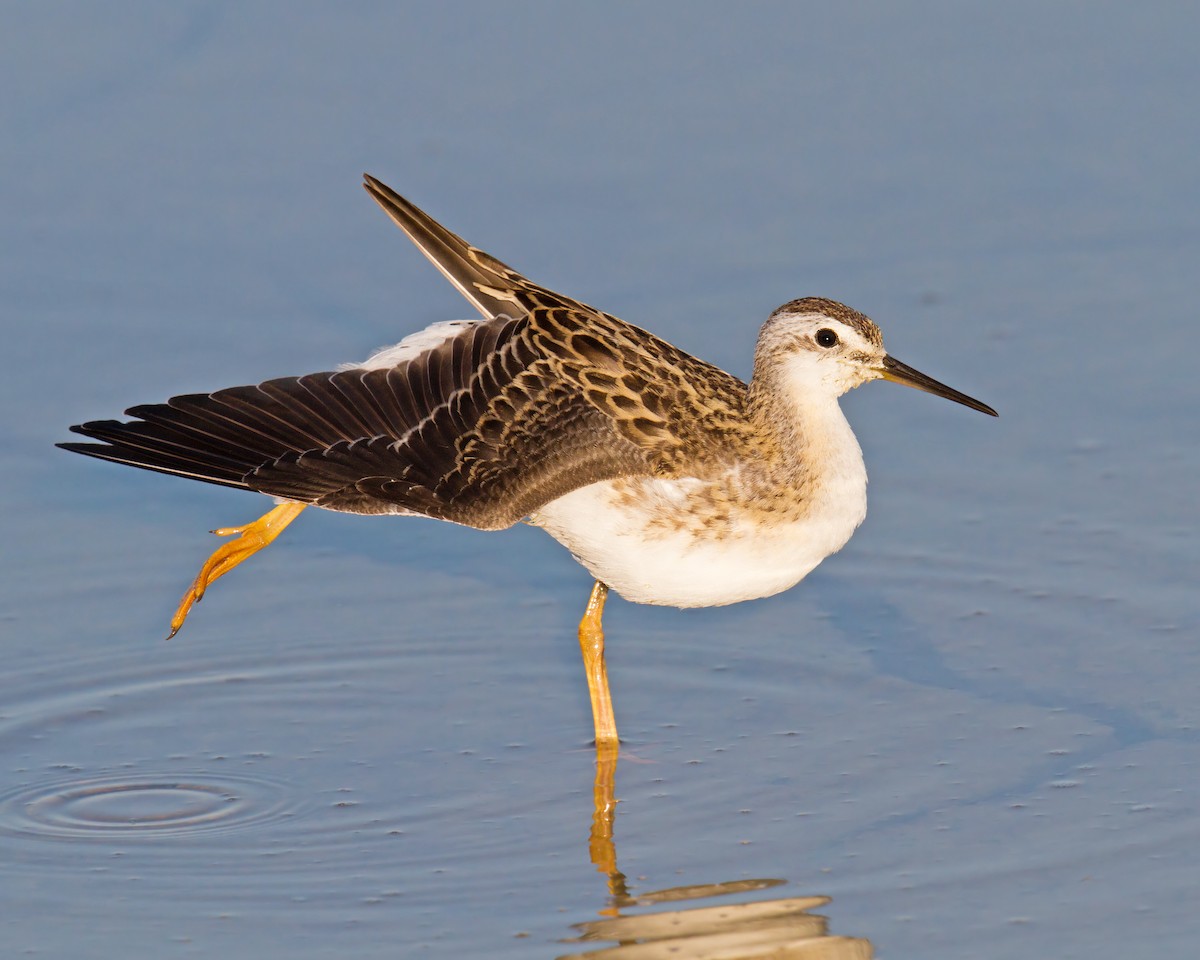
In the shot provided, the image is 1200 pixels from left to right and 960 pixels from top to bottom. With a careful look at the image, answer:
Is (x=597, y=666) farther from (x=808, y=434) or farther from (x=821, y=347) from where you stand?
(x=821, y=347)

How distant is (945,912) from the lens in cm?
897

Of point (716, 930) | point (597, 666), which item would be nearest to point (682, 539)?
point (597, 666)

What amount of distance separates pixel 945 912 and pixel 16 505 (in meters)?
6.35

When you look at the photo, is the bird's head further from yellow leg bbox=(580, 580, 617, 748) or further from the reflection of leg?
the reflection of leg

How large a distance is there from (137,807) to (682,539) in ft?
9.12

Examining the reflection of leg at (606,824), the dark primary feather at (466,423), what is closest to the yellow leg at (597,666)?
the reflection of leg at (606,824)

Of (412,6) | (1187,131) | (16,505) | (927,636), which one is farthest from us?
(412,6)

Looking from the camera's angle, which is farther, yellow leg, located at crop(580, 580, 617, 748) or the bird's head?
yellow leg, located at crop(580, 580, 617, 748)

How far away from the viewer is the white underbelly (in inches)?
400

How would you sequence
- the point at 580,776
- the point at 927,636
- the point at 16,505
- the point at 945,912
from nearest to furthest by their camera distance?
the point at 945,912, the point at 580,776, the point at 927,636, the point at 16,505

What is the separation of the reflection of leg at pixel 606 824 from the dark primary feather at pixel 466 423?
1.41m

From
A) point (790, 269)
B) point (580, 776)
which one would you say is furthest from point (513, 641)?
point (790, 269)

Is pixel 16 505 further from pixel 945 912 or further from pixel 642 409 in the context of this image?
pixel 945 912

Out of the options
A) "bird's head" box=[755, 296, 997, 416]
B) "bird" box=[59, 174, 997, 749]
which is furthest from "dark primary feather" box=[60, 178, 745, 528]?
"bird's head" box=[755, 296, 997, 416]
